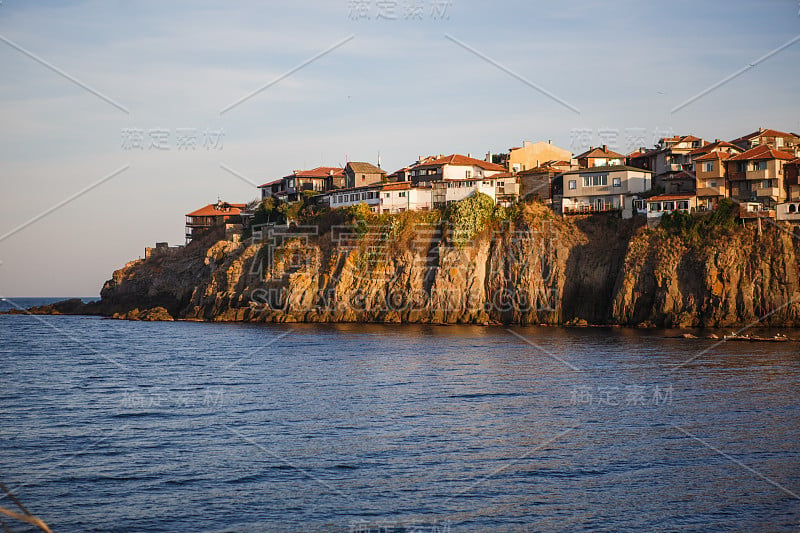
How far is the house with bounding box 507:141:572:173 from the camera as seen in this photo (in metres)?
106

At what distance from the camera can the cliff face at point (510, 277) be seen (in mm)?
71312

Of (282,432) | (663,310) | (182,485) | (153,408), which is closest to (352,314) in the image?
(663,310)

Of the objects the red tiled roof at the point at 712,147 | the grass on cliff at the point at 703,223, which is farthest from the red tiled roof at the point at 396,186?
the red tiled roof at the point at 712,147

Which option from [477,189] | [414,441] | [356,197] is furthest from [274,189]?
[414,441]

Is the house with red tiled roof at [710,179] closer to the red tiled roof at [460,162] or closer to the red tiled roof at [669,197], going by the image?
→ the red tiled roof at [669,197]

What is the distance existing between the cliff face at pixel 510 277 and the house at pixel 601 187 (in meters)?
2.57

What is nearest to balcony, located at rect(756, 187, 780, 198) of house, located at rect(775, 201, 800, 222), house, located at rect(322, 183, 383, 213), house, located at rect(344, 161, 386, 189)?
house, located at rect(775, 201, 800, 222)

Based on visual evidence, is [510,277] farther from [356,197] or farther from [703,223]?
[356,197]

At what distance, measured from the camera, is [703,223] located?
76.5m

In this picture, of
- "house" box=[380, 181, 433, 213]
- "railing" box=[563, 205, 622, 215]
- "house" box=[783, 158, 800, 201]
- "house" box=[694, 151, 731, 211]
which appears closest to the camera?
"house" box=[783, 158, 800, 201]

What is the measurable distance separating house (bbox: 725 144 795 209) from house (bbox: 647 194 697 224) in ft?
15.4

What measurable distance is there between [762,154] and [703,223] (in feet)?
32.8

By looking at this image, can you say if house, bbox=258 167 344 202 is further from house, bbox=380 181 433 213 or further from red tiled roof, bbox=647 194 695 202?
red tiled roof, bbox=647 194 695 202

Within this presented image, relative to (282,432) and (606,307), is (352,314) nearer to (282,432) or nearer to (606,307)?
(606,307)
